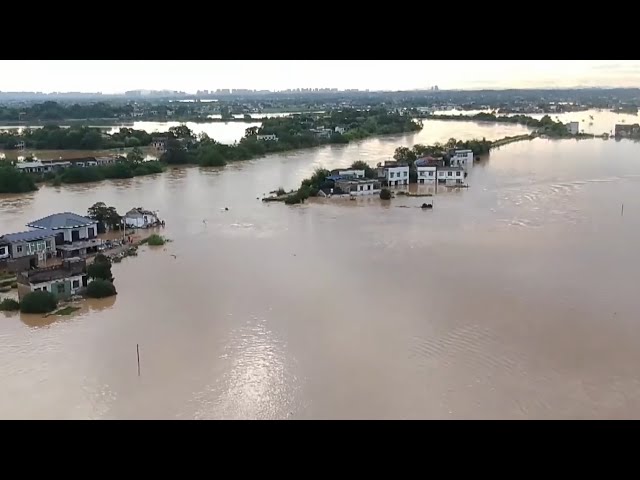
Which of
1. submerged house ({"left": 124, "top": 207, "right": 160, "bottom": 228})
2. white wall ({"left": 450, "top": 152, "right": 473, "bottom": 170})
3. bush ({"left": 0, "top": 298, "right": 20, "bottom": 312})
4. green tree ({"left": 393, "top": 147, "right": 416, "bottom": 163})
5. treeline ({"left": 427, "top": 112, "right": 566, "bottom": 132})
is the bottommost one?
bush ({"left": 0, "top": 298, "right": 20, "bottom": 312})

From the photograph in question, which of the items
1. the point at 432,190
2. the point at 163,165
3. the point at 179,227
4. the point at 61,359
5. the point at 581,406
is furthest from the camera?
the point at 163,165

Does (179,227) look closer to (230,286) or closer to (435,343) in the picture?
(230,286)

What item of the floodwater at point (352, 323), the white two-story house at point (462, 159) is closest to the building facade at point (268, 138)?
the white two-story house at point (462, 159)

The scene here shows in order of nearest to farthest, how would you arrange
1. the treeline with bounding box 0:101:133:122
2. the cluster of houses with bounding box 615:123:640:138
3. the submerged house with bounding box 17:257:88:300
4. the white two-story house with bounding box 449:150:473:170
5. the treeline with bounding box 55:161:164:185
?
1. the submerged house with bounding box 17:257:88:300
2. the treeline with bounding box 55:161:164:185
3. the white two-story house with bounding box 449:150:473:170
4. the cluster of houses with bounding box 615:123:640:138
5. the treeline with bounding box 0:101:133:122

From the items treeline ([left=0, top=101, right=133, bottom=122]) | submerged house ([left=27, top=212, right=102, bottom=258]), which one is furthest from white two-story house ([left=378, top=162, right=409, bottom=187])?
treeline ([left=0, top=101, right=133, bottom=122])

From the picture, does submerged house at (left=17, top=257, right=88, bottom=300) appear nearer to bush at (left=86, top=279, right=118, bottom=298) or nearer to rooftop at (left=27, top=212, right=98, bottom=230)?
bush at (left=86, top=279, right=118, bottom=298)

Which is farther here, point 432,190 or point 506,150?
point 506,150

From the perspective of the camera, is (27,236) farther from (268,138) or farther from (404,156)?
(268,138)

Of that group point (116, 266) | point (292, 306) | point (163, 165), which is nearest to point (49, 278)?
point (116, 266)
